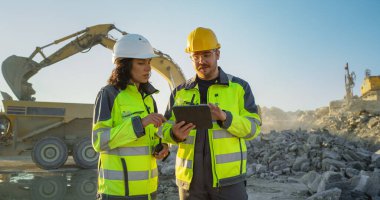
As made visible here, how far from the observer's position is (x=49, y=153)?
1045 cm

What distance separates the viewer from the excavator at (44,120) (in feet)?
34.5

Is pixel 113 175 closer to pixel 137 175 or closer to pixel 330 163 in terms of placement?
pixel 137 175

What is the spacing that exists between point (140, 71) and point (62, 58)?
10.7m

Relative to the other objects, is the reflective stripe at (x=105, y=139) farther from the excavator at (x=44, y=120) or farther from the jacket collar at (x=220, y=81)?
the excavator at (x=44, y=120)

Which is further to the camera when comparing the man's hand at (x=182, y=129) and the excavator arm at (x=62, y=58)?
the excavator arm at (x=62, y=58)

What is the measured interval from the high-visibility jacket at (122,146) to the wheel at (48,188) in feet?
15.0

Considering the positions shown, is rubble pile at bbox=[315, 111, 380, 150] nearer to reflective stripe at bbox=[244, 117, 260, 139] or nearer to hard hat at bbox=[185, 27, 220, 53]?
reflective stripe at bbox=[244, 117, 260, 139]

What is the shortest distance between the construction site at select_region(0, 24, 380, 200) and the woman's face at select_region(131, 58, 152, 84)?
385 centimetres

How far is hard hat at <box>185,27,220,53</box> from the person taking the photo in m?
2.79

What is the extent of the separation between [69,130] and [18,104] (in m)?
1.70

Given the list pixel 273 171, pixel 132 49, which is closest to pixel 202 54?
pixel 132 49

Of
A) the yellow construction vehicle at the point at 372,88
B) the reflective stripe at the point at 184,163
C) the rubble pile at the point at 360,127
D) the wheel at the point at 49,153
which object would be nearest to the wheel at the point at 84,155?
the wheel at the point at 49,153

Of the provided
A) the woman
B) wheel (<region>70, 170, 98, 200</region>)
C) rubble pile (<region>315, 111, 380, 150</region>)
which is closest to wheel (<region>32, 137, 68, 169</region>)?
wheel (<region>70, 170, 98, 200</region>)

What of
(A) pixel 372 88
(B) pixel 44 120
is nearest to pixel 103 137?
(B) pixel 44 120
